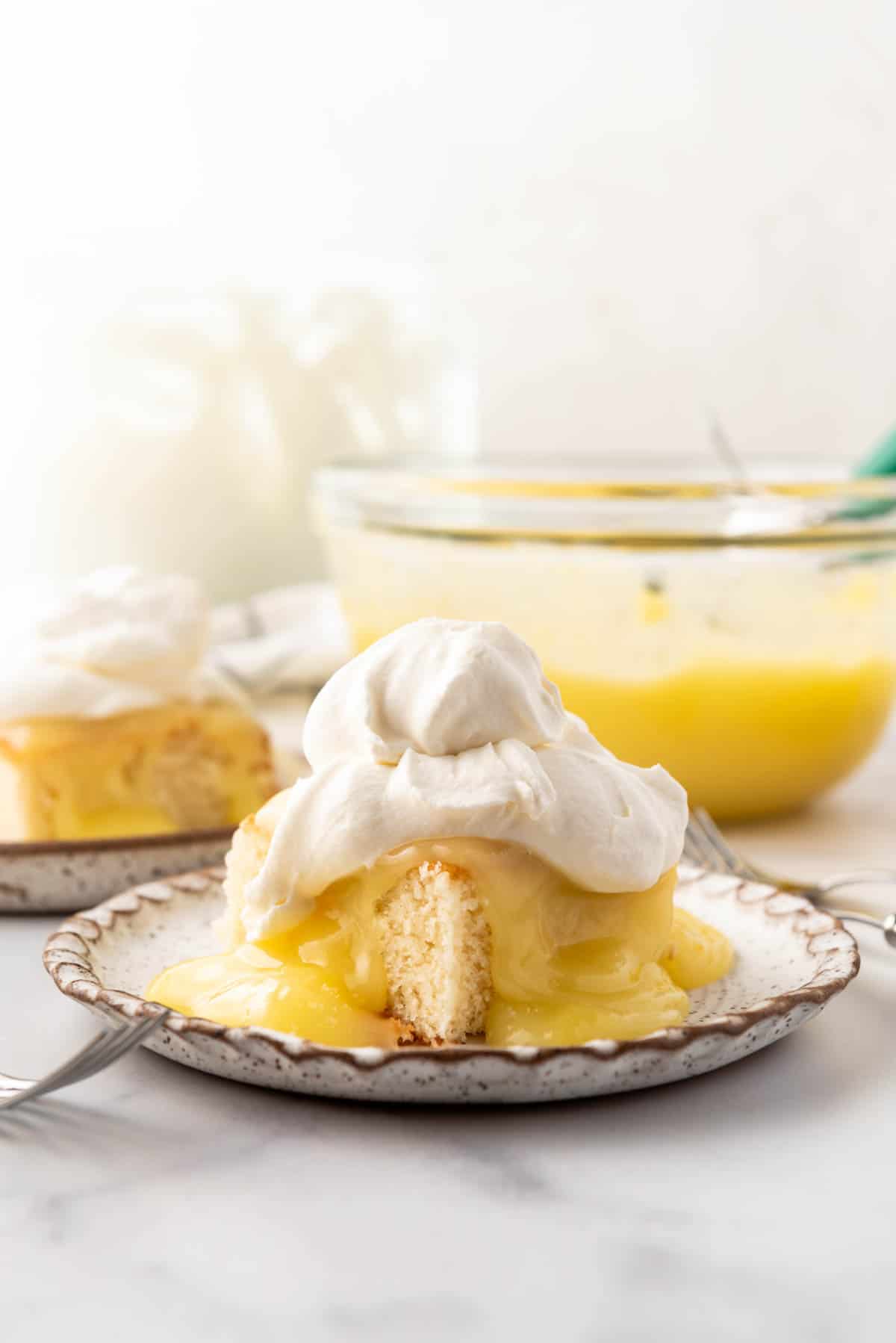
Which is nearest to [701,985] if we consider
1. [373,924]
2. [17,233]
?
[373,924]

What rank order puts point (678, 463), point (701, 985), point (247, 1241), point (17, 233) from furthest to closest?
point (17, 233) < point (678, 463) < point (701, 985) < point (247, 1241)

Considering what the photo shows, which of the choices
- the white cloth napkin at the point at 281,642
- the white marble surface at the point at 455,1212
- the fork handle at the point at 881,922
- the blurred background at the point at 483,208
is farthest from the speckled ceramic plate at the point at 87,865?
the blurred background at the point at 483,208

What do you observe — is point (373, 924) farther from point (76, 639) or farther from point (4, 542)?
point (4, 542)

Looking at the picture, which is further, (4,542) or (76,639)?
(4,542)

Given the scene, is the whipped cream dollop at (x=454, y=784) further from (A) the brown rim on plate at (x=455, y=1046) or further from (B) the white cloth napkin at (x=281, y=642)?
(B) the white cloth napkin at (x=281, y=642)

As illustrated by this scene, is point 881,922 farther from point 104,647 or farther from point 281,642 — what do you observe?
point 281,642

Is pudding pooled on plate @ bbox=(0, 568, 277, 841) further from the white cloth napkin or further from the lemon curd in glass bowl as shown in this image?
the white cloth napkin
